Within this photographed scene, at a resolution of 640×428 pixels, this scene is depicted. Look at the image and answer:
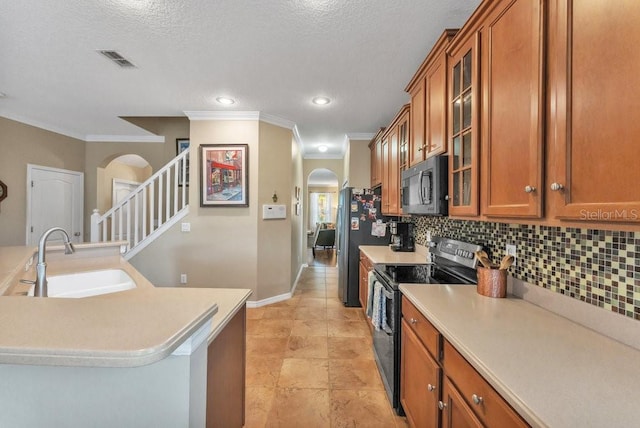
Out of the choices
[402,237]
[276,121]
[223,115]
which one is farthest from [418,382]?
[223,115]

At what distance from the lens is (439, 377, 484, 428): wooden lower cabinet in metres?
0.98

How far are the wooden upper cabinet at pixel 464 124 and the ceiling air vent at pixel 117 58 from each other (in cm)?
250

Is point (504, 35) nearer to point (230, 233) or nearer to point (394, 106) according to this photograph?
point (394, 106)

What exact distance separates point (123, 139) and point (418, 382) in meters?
5.50

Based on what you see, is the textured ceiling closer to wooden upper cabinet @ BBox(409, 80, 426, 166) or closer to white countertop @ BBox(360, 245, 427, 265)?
wooden upper cabinet @ BBox(409, 80, 426, 166)

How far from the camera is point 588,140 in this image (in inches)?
33.8

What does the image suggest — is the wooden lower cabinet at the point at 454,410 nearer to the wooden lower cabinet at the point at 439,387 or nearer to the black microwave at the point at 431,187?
the wooden lower cabinet at the point at 439,387

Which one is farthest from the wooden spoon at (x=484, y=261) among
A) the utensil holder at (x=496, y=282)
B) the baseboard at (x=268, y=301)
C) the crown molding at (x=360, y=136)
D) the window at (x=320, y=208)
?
the window at (x=320, y=208)

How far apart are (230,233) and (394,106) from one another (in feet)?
8.44

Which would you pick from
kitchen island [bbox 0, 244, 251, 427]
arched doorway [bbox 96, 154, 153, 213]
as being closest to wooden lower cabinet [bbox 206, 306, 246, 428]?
kitchen island [bbox 0, 244, 251, 427]

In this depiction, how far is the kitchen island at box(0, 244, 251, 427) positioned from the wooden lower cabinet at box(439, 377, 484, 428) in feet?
2.88

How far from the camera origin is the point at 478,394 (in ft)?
3.05

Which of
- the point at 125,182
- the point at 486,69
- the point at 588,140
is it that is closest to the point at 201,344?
the point at 588,140

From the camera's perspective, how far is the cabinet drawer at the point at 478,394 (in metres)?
0.79
